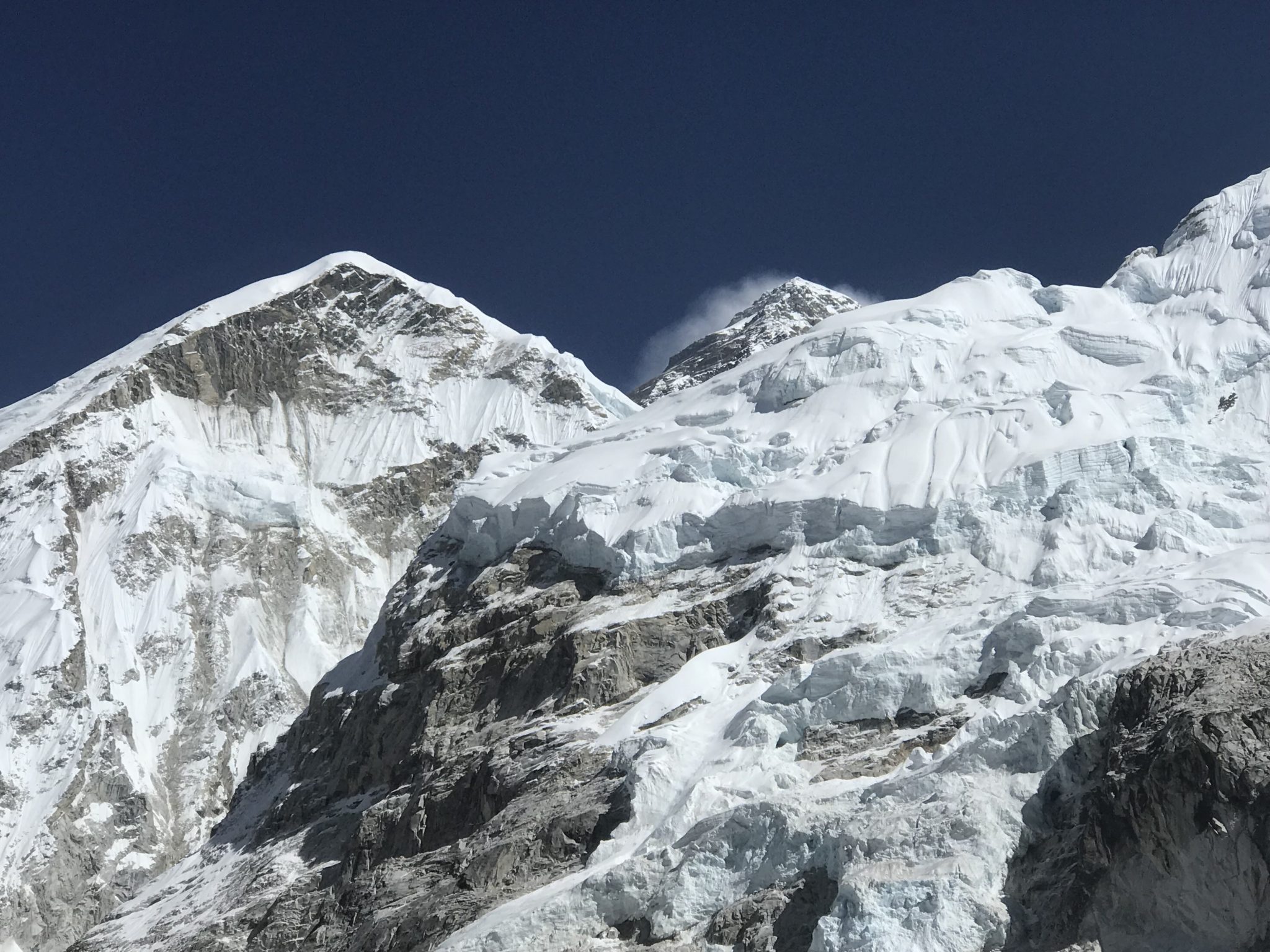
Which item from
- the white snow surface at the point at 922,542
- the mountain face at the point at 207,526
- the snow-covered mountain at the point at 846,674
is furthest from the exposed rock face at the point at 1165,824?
the mountain face at the point at 207,526

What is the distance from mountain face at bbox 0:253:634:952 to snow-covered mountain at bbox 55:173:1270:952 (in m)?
28.1

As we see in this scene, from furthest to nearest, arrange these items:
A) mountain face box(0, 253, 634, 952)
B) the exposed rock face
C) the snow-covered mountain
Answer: mountain face box(0, 253, 634, 952) → the snow-covered mountain → the exposed rock face

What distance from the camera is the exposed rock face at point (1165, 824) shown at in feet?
165

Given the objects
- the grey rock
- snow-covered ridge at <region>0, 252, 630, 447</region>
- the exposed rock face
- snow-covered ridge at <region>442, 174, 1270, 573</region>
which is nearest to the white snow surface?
snow-covered ridge at <region>442, 174, 1270, 573</region>

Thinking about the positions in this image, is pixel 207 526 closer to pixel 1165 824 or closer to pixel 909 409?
pixel 909 409

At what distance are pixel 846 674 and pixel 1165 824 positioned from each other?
2156 centimetres

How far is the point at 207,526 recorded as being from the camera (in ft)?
552

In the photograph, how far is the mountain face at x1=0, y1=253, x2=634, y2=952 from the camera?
14025cm

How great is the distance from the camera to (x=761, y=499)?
90.4 meters

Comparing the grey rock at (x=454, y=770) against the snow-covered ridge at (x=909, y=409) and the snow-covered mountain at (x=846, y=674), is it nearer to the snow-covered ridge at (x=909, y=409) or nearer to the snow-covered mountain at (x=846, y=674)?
the snow-covered mountain at (x=846, y=674)

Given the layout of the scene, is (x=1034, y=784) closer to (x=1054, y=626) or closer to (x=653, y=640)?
(x=1054, y=626)

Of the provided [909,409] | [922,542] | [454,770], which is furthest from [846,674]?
[909,409]

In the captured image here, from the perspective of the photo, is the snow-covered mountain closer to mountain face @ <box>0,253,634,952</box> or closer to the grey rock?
the grey rock

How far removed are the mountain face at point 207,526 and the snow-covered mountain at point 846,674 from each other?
28073 millimetres
